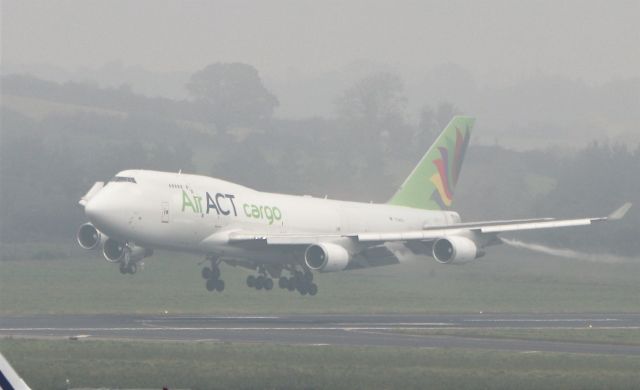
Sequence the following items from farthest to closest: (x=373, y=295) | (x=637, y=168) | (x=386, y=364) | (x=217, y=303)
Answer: (x=637, y=168) < (x=373, y=295) < (x=217, y=303) < (x=386, y=364)

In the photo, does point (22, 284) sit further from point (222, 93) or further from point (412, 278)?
point (222, 93)

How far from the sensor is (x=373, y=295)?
52812 mm

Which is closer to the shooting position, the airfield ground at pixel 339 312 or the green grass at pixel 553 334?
the airfield ground at pixel 339 312

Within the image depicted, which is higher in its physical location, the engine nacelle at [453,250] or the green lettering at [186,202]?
the green lettering at [186,202]

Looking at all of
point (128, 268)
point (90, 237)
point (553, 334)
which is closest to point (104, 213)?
point (128, 268)

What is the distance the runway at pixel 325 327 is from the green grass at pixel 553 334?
0.76m

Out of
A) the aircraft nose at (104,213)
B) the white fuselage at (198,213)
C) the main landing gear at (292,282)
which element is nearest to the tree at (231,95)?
the white fuselage at (198,213)

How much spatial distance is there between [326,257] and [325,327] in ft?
29.2

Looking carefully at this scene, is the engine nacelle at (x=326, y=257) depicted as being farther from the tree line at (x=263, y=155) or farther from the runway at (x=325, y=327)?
the tree line at (x=263, y=155)

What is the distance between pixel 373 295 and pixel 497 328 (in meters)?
12.5

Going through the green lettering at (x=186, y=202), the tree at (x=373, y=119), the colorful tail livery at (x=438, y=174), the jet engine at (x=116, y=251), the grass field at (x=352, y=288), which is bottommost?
the grass field at (x=352, y=288)

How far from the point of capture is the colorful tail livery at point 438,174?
197 ft

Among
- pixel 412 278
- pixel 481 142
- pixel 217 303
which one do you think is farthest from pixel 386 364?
pixel 481 142

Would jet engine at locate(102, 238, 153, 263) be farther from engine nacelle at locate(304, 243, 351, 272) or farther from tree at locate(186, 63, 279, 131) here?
tree at locate(186, 63, 279, 131)
